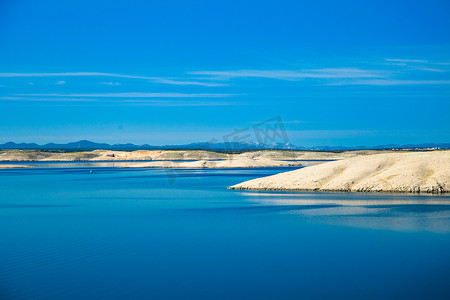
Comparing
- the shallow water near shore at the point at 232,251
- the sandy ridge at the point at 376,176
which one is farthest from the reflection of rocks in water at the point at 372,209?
the sandy ridge at the point at 376,176

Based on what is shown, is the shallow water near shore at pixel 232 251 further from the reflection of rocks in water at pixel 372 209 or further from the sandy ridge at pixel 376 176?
the sandy ridge at pixel 376 176

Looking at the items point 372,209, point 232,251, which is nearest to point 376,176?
point 372,209

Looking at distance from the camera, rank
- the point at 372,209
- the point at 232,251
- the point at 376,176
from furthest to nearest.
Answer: the point at 376,176 → the point at 372,209 → the point at 232,251

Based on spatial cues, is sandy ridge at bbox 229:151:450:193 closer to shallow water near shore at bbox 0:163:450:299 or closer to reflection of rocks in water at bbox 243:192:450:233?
reflection of rocks in water at bbox 243:192:450:233

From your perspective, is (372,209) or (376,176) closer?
(372,209)

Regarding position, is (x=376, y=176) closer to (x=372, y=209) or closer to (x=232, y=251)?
(x=372, y=209)

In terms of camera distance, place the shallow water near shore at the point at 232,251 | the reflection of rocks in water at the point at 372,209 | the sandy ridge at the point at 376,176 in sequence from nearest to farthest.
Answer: the shallow water near shore at the point at 232,251 < the reflection of rocks in water at the point at 372,209 < the sandy ridge at the point at 376,176

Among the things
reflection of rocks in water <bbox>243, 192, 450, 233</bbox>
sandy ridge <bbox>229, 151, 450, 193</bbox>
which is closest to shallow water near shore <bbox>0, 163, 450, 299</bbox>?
reflection of rocks in water <bbox>243, 192, 450, 233</bbox>

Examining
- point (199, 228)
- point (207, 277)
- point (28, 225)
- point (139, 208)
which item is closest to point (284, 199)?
point (139, 208)

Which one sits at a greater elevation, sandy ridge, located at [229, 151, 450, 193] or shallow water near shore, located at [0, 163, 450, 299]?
sandy ridge, located at [229, 151, 450, 193]
